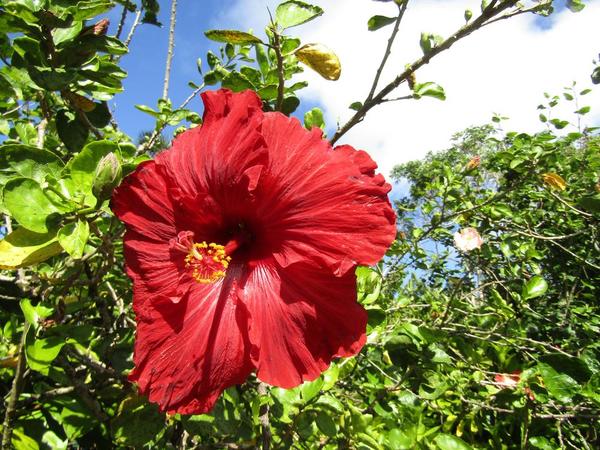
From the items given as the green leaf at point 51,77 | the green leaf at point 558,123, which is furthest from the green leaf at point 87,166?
the green leaf at point 558,123

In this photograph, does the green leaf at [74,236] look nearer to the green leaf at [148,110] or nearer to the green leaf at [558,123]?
the green leaf at [148,110]

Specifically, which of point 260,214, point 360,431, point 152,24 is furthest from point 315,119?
point 152,24

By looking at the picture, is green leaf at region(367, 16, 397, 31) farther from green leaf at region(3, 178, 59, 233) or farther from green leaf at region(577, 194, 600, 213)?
green leaf at region(577, 194, 600, 213)

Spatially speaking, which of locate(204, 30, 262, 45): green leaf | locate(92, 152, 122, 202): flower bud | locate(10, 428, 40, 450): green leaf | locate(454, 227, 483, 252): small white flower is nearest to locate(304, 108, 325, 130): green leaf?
locate(204, 30, 262, 45): green leaf

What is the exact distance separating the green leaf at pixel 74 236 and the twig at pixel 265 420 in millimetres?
752

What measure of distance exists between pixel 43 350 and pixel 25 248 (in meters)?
0.30

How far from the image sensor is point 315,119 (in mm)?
1329

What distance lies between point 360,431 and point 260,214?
36.1 inches

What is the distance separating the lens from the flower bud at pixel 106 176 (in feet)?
3.01

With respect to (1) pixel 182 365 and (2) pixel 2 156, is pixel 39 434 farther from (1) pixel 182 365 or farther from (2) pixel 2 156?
(2) pixel 2 156

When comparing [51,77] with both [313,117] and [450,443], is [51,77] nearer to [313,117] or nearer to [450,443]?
[313,117]

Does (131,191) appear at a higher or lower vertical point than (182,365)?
higher

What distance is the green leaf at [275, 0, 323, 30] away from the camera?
1.08m

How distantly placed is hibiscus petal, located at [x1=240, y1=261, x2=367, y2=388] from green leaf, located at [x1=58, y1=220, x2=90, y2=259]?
418 millimetres
